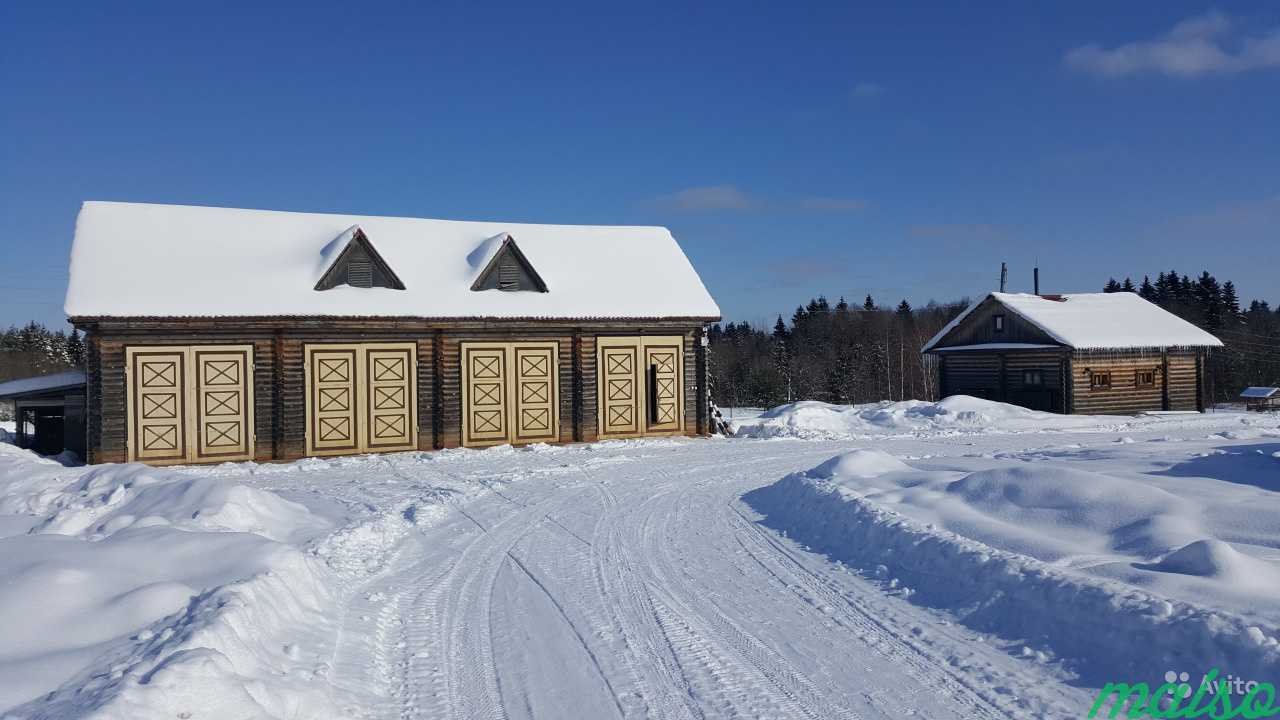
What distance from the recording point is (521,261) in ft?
85.8

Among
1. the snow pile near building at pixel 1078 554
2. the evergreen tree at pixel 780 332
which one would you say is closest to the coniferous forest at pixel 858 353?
the evergreen tree at pixel 780 332

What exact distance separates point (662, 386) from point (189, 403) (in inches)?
538

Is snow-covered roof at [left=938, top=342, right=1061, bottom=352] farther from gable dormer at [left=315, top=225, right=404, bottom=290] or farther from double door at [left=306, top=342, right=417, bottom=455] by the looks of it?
gable dormer at [left=315, top=225, right=404, bottom=290]

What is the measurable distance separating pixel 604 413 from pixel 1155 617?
20719 mm

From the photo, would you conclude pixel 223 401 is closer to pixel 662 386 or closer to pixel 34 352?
pixel 662 386

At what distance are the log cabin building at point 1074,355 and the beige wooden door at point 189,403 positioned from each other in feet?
99.9

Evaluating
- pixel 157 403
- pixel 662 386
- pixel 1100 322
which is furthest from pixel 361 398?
pixel 1100 322

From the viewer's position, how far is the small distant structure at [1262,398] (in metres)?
40.6

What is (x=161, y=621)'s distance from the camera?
661 centimetres

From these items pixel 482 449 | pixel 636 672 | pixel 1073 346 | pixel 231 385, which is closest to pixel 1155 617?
pixel 636 672

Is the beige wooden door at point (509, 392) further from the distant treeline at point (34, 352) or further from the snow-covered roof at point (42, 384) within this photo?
the distant treeline at point (34, 352)

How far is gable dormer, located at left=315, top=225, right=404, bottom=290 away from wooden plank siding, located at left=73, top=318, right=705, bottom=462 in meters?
1.63

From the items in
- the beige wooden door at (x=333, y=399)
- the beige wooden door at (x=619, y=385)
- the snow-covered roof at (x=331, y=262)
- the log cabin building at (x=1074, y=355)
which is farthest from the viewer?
the log cabin building at (x=1074, y=355)

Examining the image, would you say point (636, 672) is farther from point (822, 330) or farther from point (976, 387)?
point (822, 330)
